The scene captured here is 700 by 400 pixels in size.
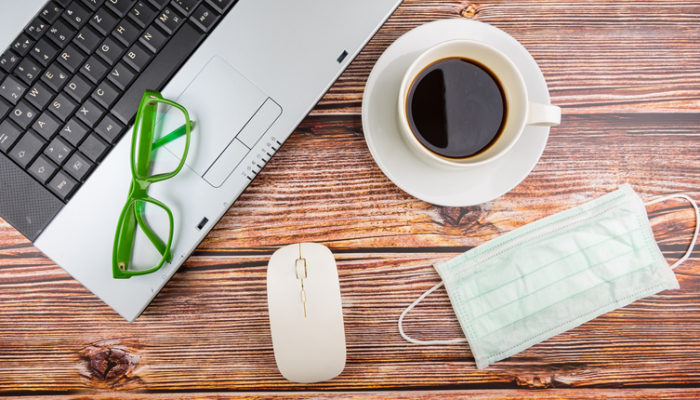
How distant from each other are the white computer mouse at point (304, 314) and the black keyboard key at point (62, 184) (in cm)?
26

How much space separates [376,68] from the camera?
1.69 feet

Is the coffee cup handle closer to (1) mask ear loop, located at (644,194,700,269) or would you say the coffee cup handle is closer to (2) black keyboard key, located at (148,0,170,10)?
(1) mask ear loop, located at (644,194,700,269)

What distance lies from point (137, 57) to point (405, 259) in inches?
17.8

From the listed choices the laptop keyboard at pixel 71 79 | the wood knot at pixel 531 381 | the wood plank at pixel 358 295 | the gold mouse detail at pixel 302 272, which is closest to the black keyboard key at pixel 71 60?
the laptop keyboard at pixel 71 79

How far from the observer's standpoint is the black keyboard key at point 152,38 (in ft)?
1.53

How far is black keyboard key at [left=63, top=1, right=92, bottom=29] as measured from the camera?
47cm

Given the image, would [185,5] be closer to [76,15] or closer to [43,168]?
[76,15]

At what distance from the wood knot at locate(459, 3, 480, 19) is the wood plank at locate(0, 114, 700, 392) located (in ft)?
0.73

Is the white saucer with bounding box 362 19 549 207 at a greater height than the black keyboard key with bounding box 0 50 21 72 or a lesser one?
greater

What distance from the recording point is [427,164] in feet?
1.69

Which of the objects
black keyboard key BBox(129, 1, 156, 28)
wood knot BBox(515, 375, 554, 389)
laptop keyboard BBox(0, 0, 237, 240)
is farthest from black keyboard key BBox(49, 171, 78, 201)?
wood knot BBox(515, 375, 554, 389)

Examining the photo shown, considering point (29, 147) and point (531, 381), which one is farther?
point (531, 381)

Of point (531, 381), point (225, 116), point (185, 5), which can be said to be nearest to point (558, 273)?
point (531, 381)

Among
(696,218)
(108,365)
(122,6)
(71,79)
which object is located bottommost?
(108,365)
